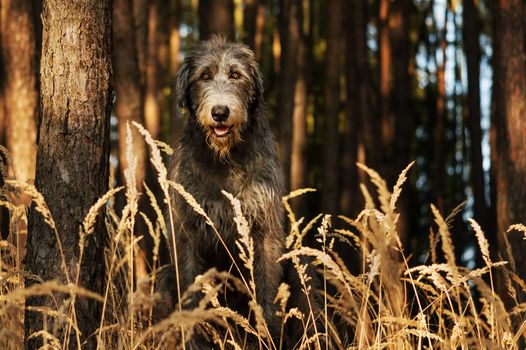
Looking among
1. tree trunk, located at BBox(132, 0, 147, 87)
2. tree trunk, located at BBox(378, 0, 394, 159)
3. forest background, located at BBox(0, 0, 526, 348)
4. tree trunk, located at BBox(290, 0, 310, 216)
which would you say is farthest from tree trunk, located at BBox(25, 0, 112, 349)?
tree trunk, located at BBox(378, 0, 394, 159)

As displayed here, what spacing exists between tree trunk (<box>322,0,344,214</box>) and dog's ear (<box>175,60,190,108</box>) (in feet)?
35.8

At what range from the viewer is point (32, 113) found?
10.7m

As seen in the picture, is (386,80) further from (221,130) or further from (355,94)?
(221,130)

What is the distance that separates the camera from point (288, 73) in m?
16.1

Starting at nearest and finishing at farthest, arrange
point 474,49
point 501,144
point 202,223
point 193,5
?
point 202,223
point 501,144
point 474,49
point 193,5

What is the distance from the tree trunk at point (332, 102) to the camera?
1825cm

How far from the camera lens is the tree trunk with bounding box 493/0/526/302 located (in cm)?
989

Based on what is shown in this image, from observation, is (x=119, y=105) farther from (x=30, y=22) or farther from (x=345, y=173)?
(x=345, y=173)

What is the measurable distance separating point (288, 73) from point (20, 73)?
6.27 metres

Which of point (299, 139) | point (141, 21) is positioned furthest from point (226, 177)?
point (299, 139)

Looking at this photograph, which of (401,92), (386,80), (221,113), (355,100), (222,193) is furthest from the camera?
(355,100)

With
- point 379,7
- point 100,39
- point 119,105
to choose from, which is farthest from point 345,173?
point 100,39

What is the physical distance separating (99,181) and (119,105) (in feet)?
20.3

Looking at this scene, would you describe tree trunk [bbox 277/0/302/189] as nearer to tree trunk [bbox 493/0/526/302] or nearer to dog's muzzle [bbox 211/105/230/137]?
tree trunk [bbox 493/0/526/302]
